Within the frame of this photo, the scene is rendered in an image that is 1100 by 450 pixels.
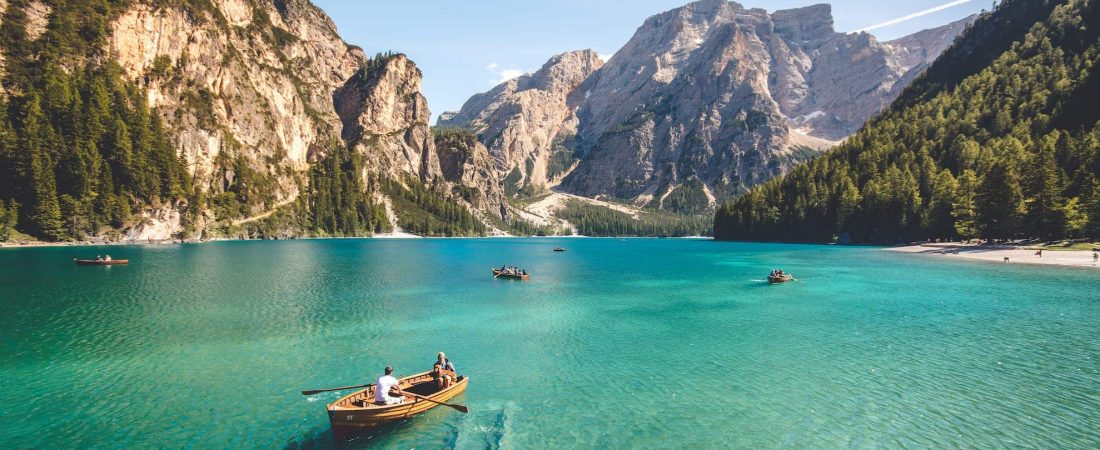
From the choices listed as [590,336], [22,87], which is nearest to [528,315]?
[590,336]

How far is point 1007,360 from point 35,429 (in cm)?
5652

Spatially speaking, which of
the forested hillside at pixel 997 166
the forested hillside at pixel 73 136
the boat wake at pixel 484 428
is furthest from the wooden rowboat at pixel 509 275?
the forested hillside at pixel 73 136

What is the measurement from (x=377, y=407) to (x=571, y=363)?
15642 millimetres

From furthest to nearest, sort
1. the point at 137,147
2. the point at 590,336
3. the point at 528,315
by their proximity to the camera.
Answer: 1. the point at 137,147
2. the point at 528,315
3. the point at 590,336

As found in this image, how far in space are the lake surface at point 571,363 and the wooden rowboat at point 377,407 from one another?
0.71m

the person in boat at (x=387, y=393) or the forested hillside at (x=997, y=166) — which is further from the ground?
the forested hillside at (x=997, y=166)

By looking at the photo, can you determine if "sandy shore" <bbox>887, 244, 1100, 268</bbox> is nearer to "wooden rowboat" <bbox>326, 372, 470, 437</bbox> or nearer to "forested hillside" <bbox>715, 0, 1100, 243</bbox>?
"forested hillside" <bbox>715, 0, 1100, 243</bbox>

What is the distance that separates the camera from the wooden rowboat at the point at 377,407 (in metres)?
22.5

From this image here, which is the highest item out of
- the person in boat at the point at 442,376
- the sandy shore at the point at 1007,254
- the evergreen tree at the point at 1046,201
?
the evergreen tree at the point at 1046,201

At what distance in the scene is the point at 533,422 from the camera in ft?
81.8

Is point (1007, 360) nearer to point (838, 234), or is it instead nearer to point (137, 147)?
point (838, 234)

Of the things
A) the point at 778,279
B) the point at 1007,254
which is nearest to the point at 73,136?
the point at 778,279

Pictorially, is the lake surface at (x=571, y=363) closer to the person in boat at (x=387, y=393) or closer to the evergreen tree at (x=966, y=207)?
the person in boat at (x=387, y=393)

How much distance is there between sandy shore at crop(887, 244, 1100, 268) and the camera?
89.9 m
